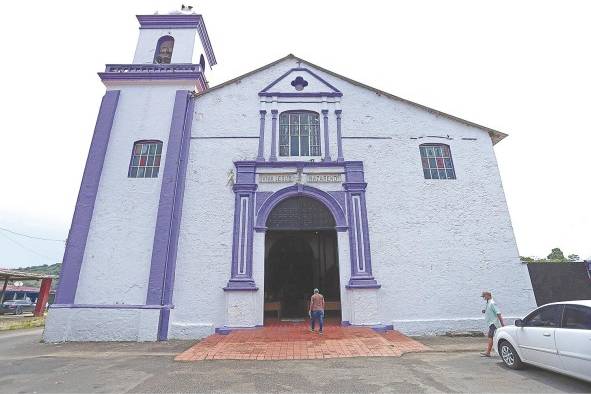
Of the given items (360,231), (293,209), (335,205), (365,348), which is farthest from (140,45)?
(365,348)

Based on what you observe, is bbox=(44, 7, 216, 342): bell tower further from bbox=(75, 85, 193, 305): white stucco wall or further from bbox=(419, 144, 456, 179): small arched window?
bbox=(419, 144, 456, 179): small arched window

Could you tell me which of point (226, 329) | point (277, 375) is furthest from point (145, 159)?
point (277, 375)

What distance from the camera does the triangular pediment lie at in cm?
1268

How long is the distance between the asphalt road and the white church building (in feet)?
8.13

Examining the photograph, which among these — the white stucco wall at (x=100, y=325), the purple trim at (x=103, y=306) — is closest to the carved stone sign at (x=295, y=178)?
the purple trim at (x=103, y=306)

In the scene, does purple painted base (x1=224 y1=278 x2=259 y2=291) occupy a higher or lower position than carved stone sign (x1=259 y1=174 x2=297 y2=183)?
lower

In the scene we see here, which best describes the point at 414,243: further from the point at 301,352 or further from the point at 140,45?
the point at 140,45

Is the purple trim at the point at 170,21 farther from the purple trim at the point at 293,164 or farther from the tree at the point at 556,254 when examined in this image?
the tree at the point at 556,254

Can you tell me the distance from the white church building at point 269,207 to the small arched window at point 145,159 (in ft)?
0.17

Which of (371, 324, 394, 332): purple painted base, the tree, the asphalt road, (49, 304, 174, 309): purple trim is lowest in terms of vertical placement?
the asphalt road

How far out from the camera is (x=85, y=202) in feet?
35.0

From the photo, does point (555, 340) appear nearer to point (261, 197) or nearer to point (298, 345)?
point (298, 345)

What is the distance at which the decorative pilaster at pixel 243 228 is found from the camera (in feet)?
32.9

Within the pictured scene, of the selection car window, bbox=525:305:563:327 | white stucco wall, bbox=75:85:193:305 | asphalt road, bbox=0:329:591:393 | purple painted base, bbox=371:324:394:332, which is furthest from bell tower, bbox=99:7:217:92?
car window, bbox=525:305:563:327
